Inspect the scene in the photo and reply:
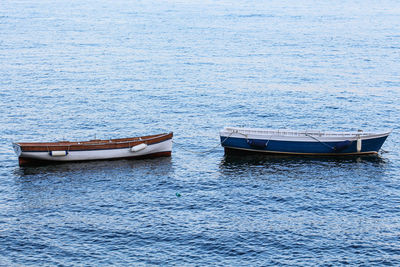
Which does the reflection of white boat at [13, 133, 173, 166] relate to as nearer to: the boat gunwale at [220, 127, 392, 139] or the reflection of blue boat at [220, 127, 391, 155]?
the boat gunwale at [220, 127, 392, 139]

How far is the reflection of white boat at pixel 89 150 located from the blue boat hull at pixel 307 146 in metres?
10.8

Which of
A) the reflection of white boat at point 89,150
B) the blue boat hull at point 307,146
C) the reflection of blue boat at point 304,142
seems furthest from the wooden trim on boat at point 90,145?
the blue boat hull at point 307,146

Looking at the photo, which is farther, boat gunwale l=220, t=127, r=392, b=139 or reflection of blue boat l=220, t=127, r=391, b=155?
boat gunwale l=220, t=127, r=392, b=139

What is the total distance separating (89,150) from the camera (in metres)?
78.9

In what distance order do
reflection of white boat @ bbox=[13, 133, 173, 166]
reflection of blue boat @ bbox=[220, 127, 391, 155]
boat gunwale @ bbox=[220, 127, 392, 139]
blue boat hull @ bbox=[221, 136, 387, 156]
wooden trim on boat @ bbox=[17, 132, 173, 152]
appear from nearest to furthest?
wooden trim on boat @ bbox=[17, 132, 173, 152]
reflection of white boat @ bbox=[13, 133, 173, 166]
reflection of blue boat @ bbox=[220, 127, 391, 155]
blue boat hull @ bbox=[221, 136, 387, 156]
boat gunwale @ bbox=[220, 127, 392, 139]

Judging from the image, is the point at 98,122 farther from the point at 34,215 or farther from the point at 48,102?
the point at 34,215

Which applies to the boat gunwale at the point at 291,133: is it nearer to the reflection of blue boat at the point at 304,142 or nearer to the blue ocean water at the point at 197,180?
the reflection of blue boat at the point at 304,142

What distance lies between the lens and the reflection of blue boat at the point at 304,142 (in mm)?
81375

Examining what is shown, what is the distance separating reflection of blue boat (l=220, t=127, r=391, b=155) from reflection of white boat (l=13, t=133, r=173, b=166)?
1011 cm

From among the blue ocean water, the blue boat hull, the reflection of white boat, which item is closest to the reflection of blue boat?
the blue boat hull

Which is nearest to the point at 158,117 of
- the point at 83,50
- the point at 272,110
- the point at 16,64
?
the point at 272,110

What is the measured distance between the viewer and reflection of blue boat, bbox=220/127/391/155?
81375mm

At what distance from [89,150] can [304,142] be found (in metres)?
30.4

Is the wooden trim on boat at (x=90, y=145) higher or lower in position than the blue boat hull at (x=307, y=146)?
higher
